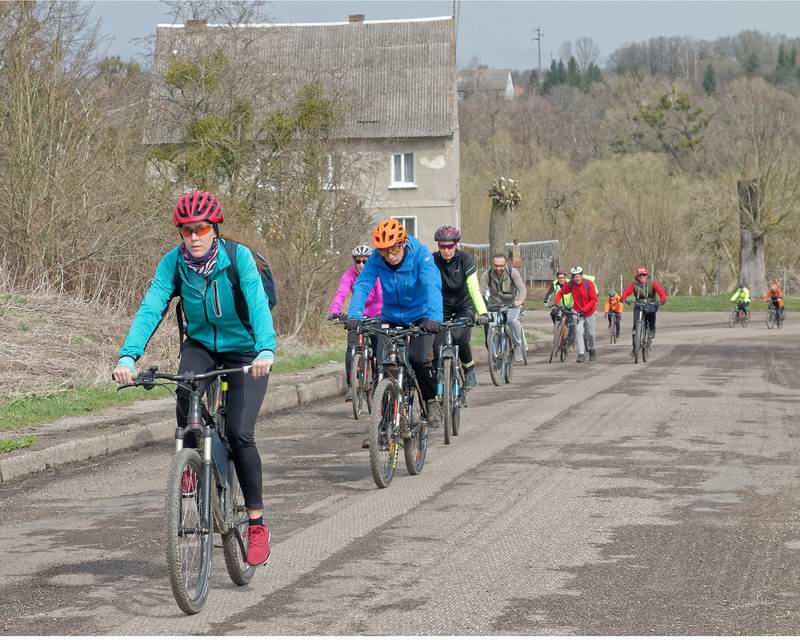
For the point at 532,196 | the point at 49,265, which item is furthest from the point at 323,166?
the point at 532,196

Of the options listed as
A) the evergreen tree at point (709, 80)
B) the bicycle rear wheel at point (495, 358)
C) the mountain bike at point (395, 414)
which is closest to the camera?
the mountain bike at point (395, 414)

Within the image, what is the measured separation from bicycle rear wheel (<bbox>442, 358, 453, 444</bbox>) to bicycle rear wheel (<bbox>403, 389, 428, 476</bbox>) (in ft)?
3.53

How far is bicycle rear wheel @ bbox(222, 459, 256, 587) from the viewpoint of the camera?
6.11 meters

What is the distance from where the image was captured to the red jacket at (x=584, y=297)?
23578 mm

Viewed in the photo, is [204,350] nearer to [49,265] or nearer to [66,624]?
[66,624]

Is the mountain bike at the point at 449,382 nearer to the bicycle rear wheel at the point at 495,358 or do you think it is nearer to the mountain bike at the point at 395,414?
the mountain bike at the point at 395,414

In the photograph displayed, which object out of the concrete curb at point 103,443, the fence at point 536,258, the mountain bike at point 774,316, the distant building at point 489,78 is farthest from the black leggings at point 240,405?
the distant building at point 489,78

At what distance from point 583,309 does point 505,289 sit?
305 centimetres

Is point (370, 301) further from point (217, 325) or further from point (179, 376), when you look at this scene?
point (179, 376)

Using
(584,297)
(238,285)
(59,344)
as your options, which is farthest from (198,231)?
(584,297)

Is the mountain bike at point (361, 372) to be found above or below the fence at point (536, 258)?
below

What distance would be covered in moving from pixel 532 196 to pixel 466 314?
2062 inches

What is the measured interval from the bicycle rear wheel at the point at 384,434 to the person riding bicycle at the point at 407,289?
639mm

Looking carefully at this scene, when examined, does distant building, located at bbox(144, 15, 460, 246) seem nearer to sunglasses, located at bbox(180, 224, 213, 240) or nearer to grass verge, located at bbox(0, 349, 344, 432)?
grass verge, located at bbox(0, 349, 344, 432)
